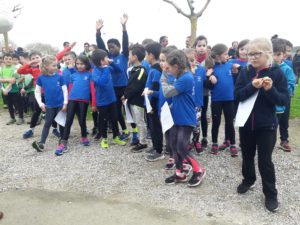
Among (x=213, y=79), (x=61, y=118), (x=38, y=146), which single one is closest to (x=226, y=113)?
(x=213, y=79)

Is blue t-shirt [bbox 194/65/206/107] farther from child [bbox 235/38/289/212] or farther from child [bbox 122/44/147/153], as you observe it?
child [bbox 235/38/289/212]

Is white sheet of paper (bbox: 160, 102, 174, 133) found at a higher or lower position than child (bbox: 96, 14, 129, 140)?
lower

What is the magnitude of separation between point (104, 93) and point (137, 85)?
0.72 m

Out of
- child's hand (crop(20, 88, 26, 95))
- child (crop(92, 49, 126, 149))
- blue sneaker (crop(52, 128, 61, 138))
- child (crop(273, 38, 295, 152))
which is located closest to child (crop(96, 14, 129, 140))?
child (crop(92, 49, 126, 149))

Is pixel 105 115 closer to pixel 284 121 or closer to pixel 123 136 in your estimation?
pixel 123 136

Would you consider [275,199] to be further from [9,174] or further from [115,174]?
[9,174]

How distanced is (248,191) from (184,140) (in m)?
1.04

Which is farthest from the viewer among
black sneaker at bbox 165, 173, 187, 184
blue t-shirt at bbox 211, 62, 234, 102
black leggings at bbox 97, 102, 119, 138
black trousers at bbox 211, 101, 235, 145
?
black leggings at bbox 97, 102, 119, 138

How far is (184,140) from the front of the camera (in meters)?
4.19

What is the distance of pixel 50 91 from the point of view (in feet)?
19.8

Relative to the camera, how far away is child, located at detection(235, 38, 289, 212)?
3.41 meters

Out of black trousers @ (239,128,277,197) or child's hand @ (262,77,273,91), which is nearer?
child's hand @ (262,77,273,91)

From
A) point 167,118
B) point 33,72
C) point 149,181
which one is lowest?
point 149,181

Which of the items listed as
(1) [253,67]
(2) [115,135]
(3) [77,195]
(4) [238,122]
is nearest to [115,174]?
(3) [77,195]
